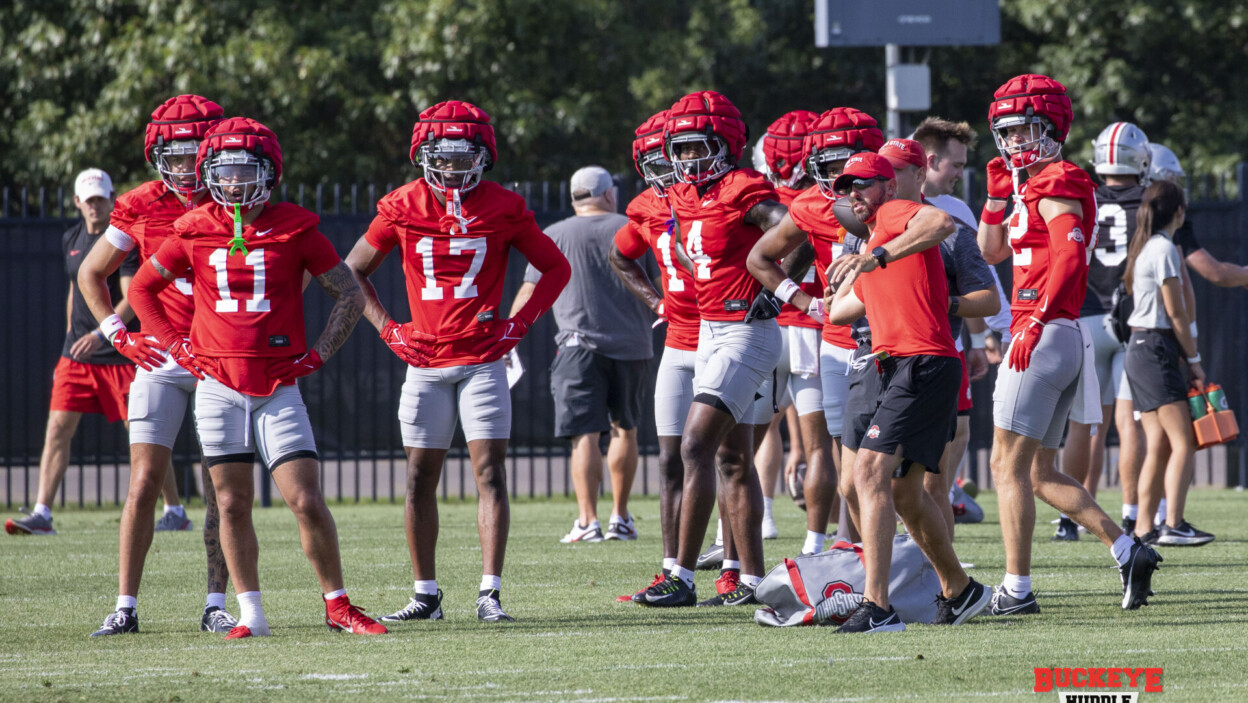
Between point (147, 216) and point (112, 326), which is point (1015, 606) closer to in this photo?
point (112, 326)

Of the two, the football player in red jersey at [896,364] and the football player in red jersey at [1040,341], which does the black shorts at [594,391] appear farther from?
the football player in red jersey at [896,364]

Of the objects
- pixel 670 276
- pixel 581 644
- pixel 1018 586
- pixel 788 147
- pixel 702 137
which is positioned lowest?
pixel 581 644

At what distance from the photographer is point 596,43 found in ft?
64.2

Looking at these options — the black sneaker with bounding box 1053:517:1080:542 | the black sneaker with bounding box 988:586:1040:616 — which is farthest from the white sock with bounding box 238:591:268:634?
the black sneaker with bounding box 1053:517:1080:542

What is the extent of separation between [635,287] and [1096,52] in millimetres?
14286

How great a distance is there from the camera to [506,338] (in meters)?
6.68

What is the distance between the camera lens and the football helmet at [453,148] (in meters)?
6.60

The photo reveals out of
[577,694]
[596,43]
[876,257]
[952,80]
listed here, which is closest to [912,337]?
[876,257]

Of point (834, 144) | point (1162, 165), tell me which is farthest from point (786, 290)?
point (1162, 165)

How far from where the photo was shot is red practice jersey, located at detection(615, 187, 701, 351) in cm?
727

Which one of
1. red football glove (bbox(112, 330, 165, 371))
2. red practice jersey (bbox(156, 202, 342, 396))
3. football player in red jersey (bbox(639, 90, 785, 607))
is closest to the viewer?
red practice jersey (bbox(156, 202, 342, 396))

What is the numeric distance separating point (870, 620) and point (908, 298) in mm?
1209

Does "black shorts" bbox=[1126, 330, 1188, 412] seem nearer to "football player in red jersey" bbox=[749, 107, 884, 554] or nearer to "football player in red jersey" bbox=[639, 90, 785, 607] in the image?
"football player in red jersey" bbox=[749, 107, 884, 554]

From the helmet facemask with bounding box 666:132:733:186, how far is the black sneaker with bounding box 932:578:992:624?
2069 millimetres
